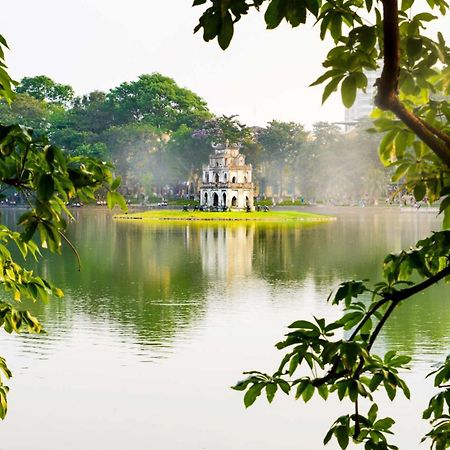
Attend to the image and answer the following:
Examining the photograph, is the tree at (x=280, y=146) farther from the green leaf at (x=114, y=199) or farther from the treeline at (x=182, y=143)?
the green leaf at (x=114, y=199)

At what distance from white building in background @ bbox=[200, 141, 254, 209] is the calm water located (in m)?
30.1

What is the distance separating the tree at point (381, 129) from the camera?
1.69 metres

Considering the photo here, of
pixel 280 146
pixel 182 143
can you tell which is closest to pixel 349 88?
pixel 182 143

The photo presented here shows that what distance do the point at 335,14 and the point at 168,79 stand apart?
73737 millimetres

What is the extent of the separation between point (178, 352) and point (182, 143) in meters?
55.2

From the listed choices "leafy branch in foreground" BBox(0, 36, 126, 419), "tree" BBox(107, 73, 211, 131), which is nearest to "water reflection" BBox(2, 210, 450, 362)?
"leafy branch in foreground" BBox(0, 36, 126, 419)

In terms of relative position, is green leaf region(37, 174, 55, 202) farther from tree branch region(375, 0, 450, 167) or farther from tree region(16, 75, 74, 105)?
tree region(16, 75, 74, 105)

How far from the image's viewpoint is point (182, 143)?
6525 centimetres

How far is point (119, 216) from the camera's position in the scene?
159 ft

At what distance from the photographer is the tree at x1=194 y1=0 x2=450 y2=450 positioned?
1.69 metres

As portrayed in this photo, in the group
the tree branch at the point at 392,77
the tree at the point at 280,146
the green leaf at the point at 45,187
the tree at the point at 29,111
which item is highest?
the tree at the point at 29,111

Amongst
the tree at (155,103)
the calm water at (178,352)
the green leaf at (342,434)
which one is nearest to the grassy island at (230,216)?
the tree at (155,103)

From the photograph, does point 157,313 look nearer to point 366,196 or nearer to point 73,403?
point 73,403

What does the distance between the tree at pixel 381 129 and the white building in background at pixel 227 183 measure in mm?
50093
